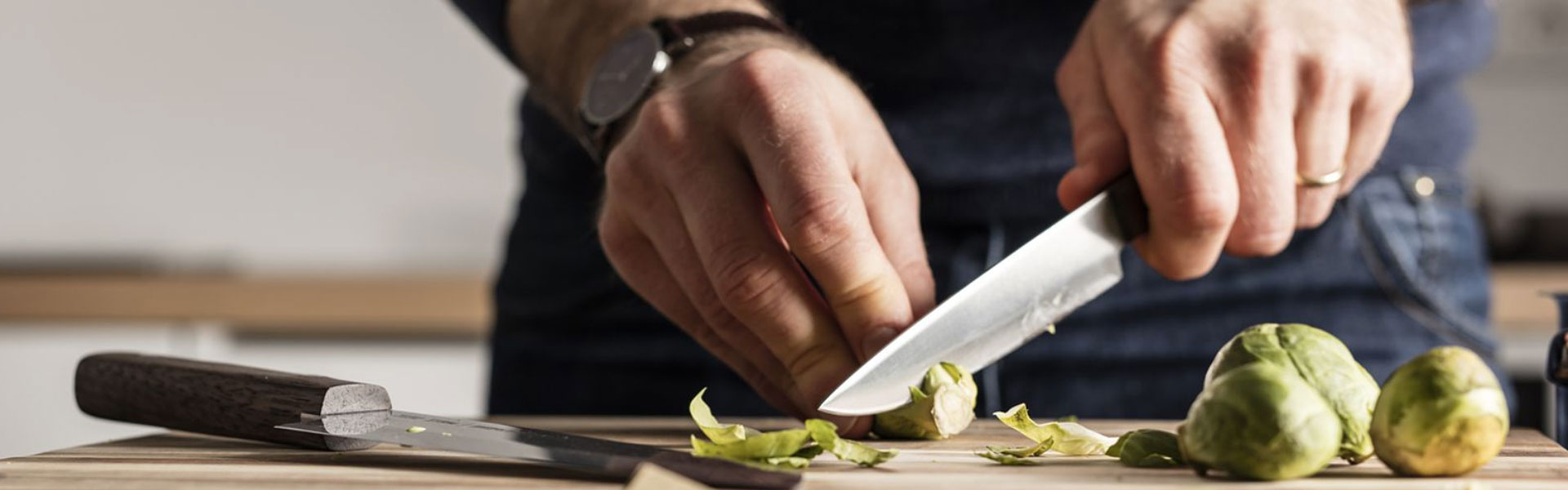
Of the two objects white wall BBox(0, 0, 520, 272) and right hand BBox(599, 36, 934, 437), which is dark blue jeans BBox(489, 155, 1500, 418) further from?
white wall BBox(0, 0, 520, 272)

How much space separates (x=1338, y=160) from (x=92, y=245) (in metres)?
2.95

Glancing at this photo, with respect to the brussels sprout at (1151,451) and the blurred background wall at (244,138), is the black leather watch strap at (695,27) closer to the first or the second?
the brussels sprout at (1151,451)

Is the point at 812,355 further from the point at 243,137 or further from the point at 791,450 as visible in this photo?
the point at 243,137

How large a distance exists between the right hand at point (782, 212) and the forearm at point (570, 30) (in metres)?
0.15

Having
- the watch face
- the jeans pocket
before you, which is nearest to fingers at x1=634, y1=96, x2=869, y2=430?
the watch face

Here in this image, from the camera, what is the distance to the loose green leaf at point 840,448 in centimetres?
72

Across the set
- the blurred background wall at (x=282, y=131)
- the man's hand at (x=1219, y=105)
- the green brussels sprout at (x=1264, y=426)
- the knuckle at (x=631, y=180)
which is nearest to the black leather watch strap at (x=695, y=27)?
the knuckle at (x=631, y=180)

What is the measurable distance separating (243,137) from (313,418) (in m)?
2.62

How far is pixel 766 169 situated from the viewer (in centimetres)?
79

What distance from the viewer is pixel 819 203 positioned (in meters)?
0.77

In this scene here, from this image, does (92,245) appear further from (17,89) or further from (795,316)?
(795,316)

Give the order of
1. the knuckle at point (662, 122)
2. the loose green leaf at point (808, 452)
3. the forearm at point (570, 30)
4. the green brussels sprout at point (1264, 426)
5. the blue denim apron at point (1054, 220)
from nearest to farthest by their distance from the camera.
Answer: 1. the green brussels sprout at point (1264, 426)
2. the loose green leaf at point (808, 452)
3. the knuckle at point (662, 122)
4. the forearm at point (570, 30)
5. the blue denim apron at point (1054, 220)

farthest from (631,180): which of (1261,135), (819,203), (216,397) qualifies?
(1261,135)

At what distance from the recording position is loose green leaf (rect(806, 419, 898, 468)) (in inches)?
28.2
